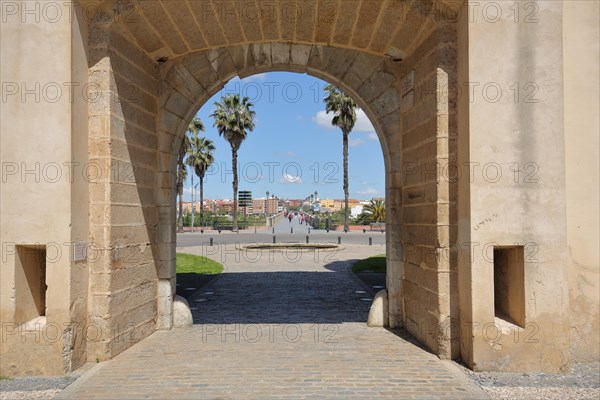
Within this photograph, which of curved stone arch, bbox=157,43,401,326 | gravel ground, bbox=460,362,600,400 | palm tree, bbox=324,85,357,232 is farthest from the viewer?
palm tree, bbox=324,85,357,232

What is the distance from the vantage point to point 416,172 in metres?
6.71

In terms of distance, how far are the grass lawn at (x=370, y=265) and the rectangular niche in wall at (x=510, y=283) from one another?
28.2ft

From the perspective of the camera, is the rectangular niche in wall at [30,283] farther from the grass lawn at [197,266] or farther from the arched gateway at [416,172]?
the grass lawn at [197,266]

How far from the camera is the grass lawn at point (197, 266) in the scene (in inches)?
579

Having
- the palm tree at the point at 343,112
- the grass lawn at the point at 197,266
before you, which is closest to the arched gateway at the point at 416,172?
the grass lawn at the point at 197,266

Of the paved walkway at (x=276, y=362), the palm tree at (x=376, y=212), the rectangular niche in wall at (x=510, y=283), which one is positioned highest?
the palm tree at (x=376, y=212)

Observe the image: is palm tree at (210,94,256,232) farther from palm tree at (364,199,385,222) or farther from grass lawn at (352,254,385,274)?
grass lawn at (352,254,385,274)

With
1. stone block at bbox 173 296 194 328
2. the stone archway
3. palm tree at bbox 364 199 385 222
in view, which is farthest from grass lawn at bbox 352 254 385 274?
palm tree at bbox 364 199 385 222

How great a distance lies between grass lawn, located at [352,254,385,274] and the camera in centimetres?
1473

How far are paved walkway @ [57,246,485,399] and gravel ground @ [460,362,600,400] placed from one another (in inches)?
8.7

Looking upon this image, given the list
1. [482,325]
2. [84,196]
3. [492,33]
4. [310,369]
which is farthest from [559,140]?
[84,196]

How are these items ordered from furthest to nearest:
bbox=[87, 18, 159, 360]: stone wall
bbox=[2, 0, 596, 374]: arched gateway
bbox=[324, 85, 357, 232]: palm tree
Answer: bbox=[324, 85, 357, 232]: palm tree < bbox=[87, 18, 159, 360]: stone wall < bbox=[2, 0, 596, 374]: arched gateway

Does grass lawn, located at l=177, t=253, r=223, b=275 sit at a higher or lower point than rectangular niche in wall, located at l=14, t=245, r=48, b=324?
lower

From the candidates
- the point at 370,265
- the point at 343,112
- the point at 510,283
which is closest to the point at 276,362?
the point at 510,283
